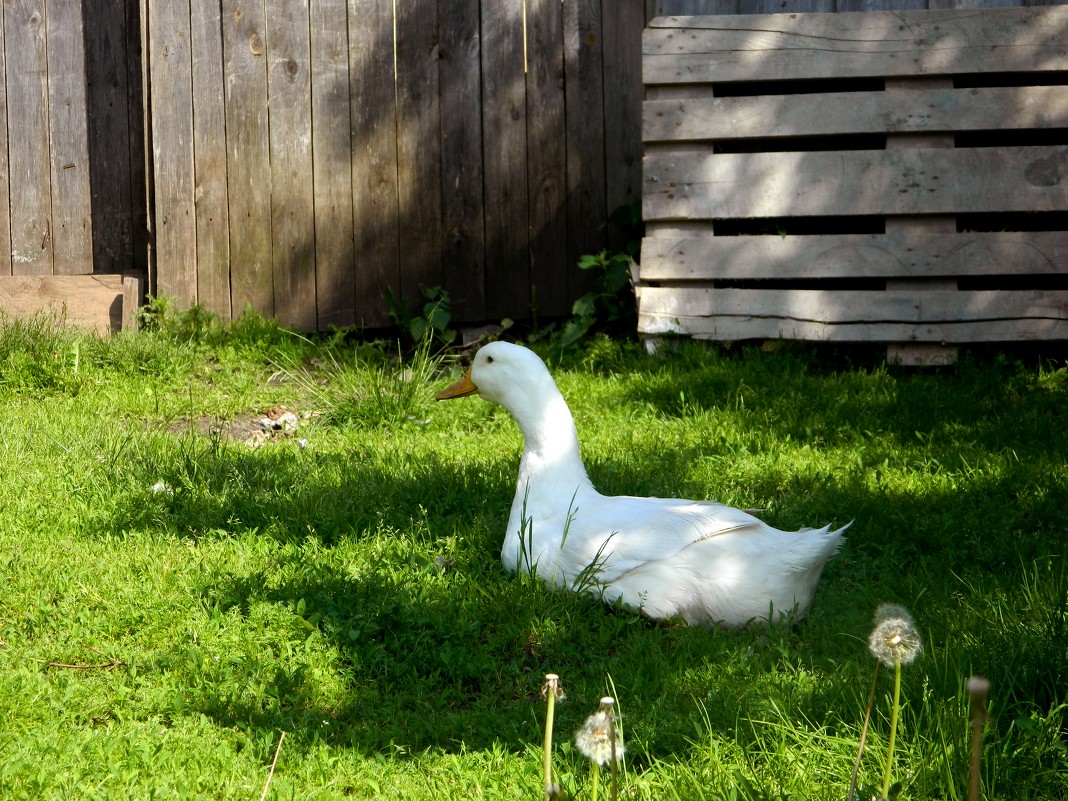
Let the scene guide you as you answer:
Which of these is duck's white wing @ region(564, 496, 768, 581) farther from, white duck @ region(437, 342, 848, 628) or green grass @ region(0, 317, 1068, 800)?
green grass @ region(0, 317, 1068, 800)

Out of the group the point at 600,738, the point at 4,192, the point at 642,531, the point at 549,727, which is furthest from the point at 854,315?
the point at 4,192

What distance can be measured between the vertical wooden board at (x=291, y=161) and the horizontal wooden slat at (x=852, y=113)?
2.32 metres

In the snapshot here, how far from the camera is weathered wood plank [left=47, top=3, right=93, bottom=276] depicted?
7539 mm

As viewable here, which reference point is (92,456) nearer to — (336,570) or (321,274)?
(336,570)

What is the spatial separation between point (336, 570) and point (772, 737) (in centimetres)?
170

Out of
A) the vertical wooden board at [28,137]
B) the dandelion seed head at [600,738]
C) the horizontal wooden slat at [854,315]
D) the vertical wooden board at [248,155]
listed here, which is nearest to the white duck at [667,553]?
the dandelion seed head at [600,738]

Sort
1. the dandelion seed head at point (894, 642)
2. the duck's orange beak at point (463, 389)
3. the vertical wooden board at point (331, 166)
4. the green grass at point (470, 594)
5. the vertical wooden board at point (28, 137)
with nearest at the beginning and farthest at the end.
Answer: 1. the dandelion seed head at point (894, 642)
2. the green grass at point (470, 594)
3. the duck's orange beak at point (463, 389)
4. the vertical wooden board at point (331, 166)
5. the vertical wooden board at point (28, 137)

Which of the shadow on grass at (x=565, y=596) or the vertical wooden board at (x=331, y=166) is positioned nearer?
the shadow on grass at (x=565, y=596)

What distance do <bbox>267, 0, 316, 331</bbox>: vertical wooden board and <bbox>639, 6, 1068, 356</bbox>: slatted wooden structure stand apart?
2.30 meters

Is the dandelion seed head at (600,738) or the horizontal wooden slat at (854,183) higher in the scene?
the horizontal wooden slat at (854,183)

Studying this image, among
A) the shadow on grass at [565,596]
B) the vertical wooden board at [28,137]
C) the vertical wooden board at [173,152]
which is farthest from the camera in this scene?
the vertical wooden board at [28,137]

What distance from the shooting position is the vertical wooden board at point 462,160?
7.33 metres

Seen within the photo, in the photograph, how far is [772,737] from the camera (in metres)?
2.73

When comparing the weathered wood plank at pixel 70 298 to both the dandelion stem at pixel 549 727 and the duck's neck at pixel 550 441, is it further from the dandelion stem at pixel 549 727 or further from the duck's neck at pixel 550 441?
the dandelion stem at pixel 549 727
